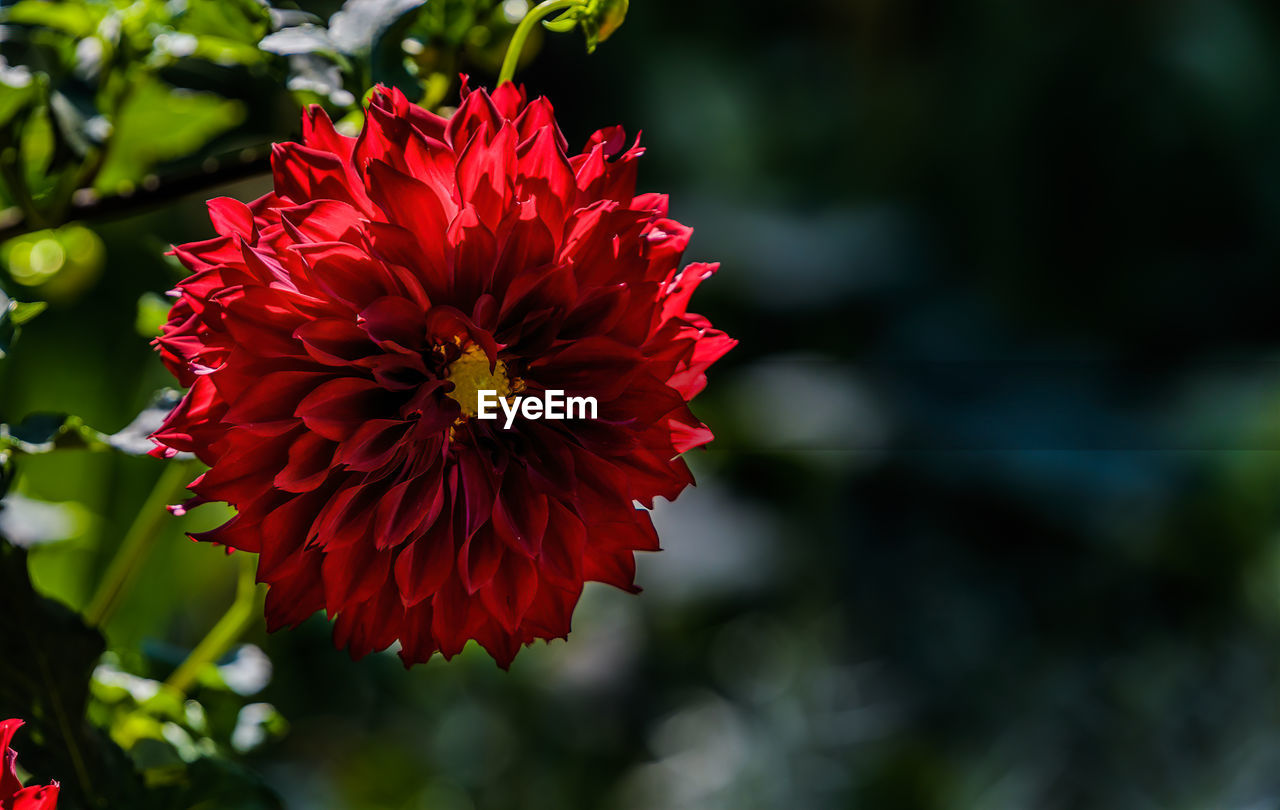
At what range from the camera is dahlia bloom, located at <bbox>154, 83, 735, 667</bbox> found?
21 centimetres

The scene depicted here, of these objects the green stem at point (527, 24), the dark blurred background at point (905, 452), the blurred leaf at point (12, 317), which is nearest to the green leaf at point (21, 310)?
the blurred leaf at point (12, 317)

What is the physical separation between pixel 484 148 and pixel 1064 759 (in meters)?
0.91

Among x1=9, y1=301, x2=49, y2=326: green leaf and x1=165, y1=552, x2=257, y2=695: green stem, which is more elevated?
x1=9, y1=301, x2=49, y2=326: green leaf

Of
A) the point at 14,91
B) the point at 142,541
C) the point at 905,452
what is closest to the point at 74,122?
the point at 14,91

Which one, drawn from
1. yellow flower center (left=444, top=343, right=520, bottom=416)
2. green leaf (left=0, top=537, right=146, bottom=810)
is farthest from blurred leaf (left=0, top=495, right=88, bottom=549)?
yellow flower center (left=444, top=343, right=520, bottom=416)

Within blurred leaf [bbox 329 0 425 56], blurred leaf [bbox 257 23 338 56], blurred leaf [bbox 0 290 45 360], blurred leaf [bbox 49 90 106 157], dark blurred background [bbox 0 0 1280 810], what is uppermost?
blurred leaf [bbox 329 0 425 56]

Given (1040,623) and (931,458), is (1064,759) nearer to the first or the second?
(1040,623)

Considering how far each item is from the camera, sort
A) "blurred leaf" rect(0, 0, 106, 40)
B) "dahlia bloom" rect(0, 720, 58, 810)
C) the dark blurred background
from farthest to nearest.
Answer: the dark blurred background < "blurred leaf" rect(0, 0, 106, 40) < "dahlia bloom" rect(0, 720, 58, 810)

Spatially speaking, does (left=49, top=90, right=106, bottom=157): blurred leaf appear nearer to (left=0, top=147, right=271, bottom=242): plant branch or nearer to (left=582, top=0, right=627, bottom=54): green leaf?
(left=0, top=147, right=271, bottom=242): plant branch

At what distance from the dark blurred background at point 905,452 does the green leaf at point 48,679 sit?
0.34 metres

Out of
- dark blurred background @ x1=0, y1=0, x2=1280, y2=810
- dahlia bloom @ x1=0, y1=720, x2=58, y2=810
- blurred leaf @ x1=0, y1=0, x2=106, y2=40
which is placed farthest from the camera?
dark blurred background @ x1=0, y1=0, x2=1280, y2=810

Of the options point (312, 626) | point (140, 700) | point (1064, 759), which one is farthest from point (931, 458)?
point (140, 700)

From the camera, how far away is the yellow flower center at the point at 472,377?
0.23 m

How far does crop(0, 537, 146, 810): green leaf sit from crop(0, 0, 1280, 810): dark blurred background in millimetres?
339
